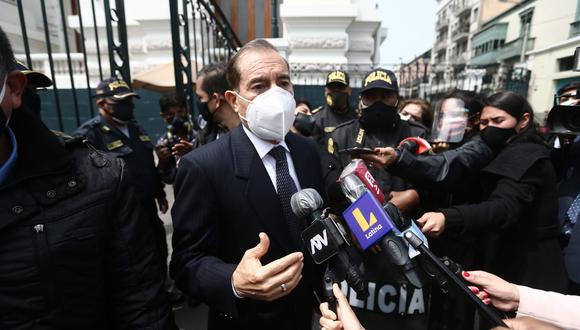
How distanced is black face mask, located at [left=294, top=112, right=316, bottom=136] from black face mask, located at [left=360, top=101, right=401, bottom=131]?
3.14 ft

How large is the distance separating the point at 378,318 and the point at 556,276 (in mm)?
1040

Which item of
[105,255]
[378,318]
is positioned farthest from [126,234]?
[378,318]

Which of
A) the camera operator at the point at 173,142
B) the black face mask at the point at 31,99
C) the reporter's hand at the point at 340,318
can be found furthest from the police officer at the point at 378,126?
the black face mask at the point at 31,99

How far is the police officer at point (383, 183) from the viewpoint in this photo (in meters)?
1.89

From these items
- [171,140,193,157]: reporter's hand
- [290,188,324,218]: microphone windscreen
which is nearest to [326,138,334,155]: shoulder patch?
[171,140,193,157]: reporter's hand

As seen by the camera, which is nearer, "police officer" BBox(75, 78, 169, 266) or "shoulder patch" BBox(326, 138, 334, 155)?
"shoulder patch" BBox(326, 138, 334, 155)

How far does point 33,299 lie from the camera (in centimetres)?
92

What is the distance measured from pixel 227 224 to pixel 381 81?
1449 mm

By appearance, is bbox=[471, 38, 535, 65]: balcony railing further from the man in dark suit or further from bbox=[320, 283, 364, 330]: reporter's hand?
bbox=[320, 283, 364, 330]: reporter's hand

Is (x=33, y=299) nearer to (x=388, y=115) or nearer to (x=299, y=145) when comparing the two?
(x=299, y=145)

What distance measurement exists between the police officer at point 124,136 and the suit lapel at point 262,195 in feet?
A: 5.87

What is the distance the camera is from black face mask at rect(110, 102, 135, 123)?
2910mm

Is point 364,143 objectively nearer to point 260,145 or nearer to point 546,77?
point 260,145

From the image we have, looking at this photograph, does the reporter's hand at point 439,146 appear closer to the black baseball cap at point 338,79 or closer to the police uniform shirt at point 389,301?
the police uniform shirt at point 389,301
